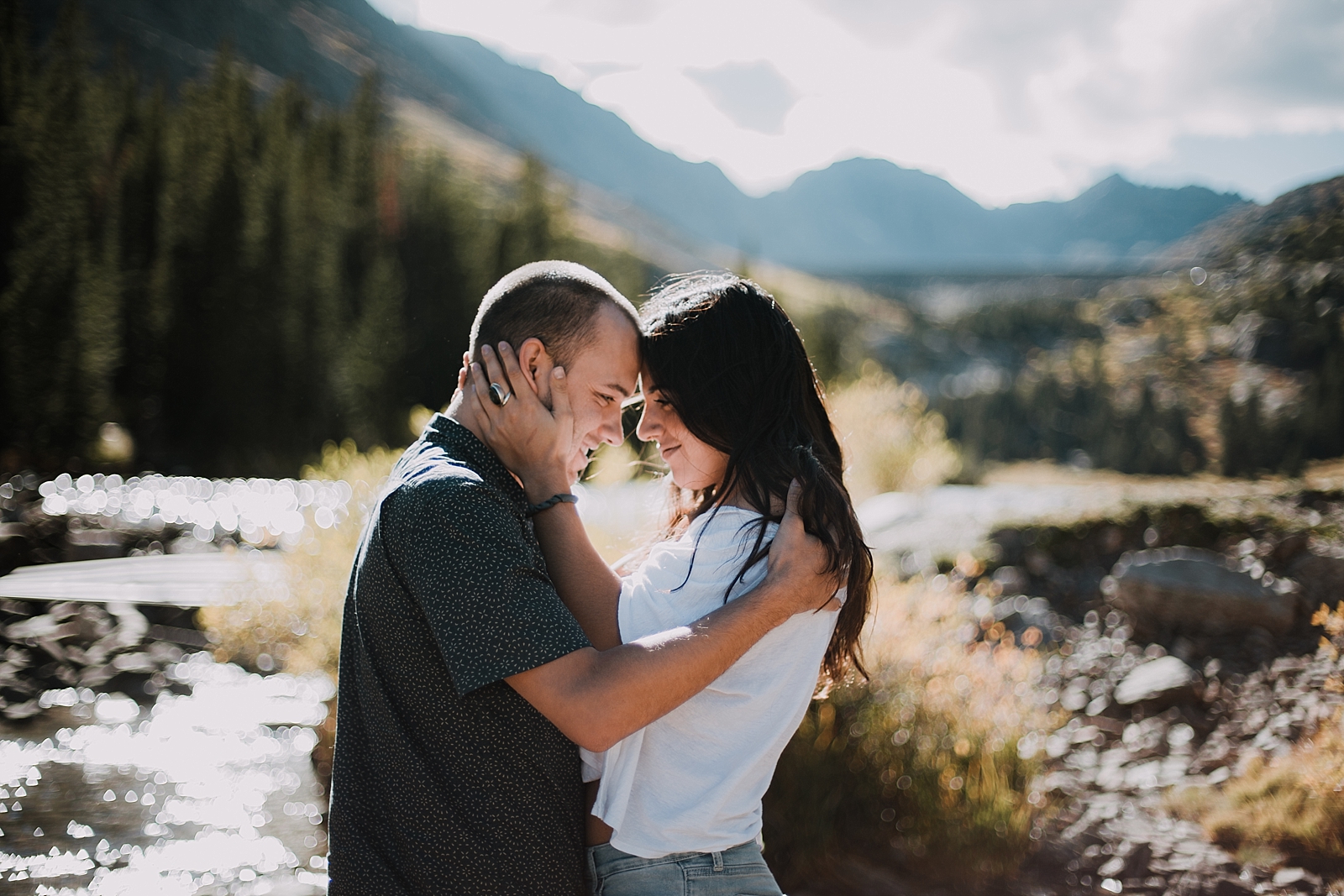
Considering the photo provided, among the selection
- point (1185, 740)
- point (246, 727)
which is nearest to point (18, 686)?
point (246, 727)

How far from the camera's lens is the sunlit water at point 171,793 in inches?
152

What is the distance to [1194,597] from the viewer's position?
6.76m

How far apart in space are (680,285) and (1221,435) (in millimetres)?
8005

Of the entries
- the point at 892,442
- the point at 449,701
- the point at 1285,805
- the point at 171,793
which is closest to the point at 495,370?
the point at 449,701

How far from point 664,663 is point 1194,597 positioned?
22.3 ft

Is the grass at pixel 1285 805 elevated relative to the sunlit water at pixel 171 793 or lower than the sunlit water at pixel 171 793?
elevated

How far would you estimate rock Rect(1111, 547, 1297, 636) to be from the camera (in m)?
6.34

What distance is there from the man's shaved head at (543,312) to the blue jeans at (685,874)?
3.36 ft

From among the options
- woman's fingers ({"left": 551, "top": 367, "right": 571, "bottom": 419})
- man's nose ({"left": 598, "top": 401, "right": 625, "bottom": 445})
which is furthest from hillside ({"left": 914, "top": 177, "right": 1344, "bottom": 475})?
woman's fingers ({"left": 551, "top": 367, "right": 571, "bottom": 419})

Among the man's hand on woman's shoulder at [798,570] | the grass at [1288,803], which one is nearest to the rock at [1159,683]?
the grass at [1288,803]

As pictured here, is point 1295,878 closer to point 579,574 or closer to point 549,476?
point 579,574

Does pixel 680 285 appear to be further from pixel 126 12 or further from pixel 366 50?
pixel 366 50

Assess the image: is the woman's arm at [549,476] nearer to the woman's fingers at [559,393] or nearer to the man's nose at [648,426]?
the woman's fingers at [559,393]

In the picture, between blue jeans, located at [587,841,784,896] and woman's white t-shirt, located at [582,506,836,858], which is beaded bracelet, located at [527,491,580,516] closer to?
woman's white t-shirt, located at [582,506,836,858]
